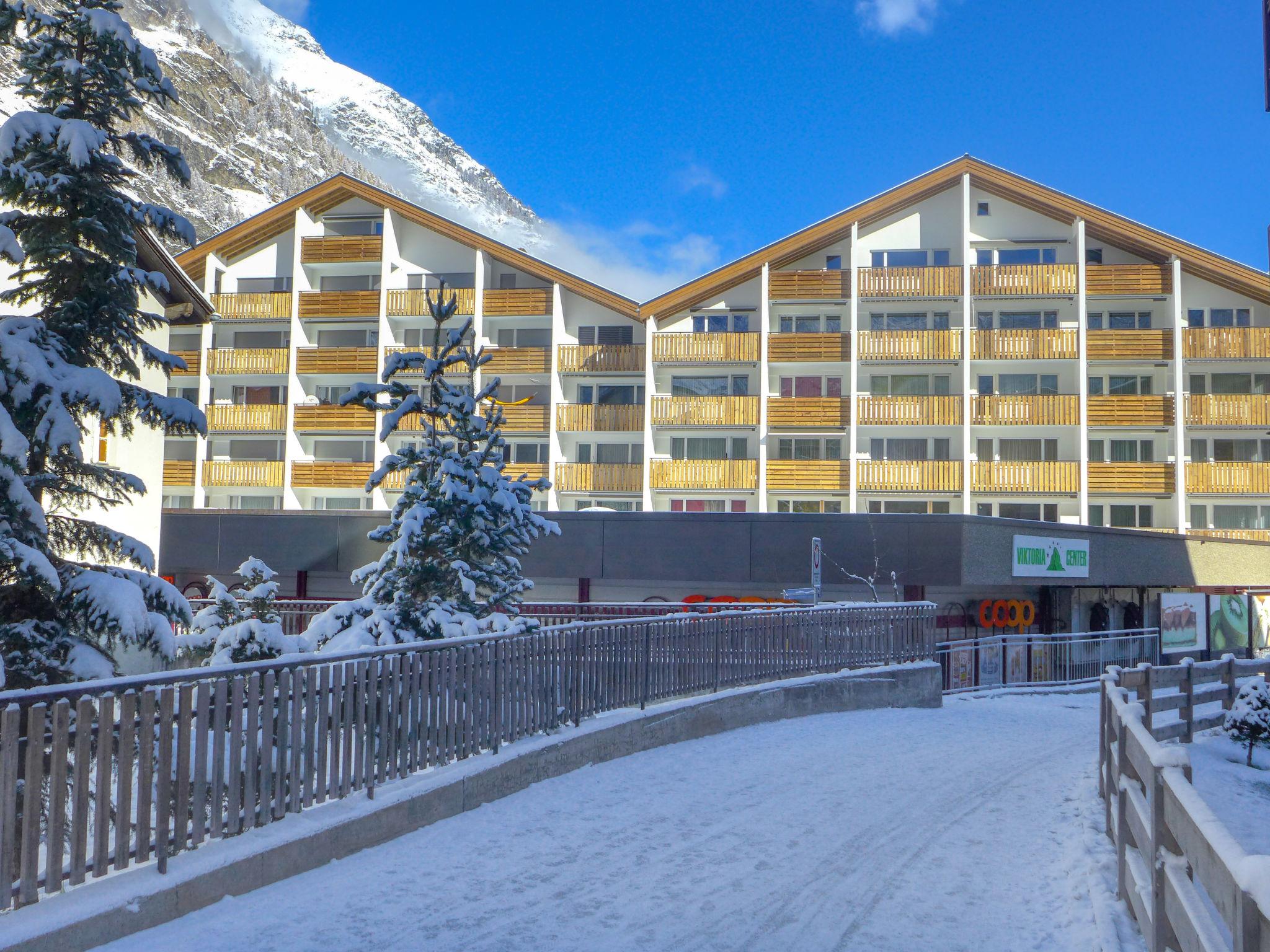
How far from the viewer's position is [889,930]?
626cm

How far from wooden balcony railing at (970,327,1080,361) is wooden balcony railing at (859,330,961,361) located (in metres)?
0.83

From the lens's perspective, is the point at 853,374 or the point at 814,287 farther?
the point at 814,287

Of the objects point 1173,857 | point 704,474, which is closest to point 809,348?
point 704,474

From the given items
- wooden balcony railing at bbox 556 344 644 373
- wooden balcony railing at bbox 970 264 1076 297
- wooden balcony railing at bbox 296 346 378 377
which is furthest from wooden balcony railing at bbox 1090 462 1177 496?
wooden balcony railing at bbox 296 346 378 377

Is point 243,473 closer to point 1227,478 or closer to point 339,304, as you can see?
point 339,304

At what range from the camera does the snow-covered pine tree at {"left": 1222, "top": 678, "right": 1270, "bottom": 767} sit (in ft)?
51.4

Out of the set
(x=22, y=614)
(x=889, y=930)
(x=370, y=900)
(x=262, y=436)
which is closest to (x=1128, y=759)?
(x=889, y=930)

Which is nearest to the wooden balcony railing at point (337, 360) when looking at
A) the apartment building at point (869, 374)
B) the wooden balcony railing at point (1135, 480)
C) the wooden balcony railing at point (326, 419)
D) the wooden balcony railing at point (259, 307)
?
the apartment building at point (869, 374)

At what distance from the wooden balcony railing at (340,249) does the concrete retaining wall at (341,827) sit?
34.6 metres

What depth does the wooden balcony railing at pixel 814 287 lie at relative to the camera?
42.2m

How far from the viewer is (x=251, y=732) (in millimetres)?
6910

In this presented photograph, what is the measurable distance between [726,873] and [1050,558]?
79.4 feet

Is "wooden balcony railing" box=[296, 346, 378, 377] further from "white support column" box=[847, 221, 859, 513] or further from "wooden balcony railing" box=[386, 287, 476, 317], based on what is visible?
"white support column" box=[847, 221, 859, 513]

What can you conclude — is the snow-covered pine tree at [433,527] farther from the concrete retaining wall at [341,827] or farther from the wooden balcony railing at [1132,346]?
the wooden balcony railing at [1132,346]
